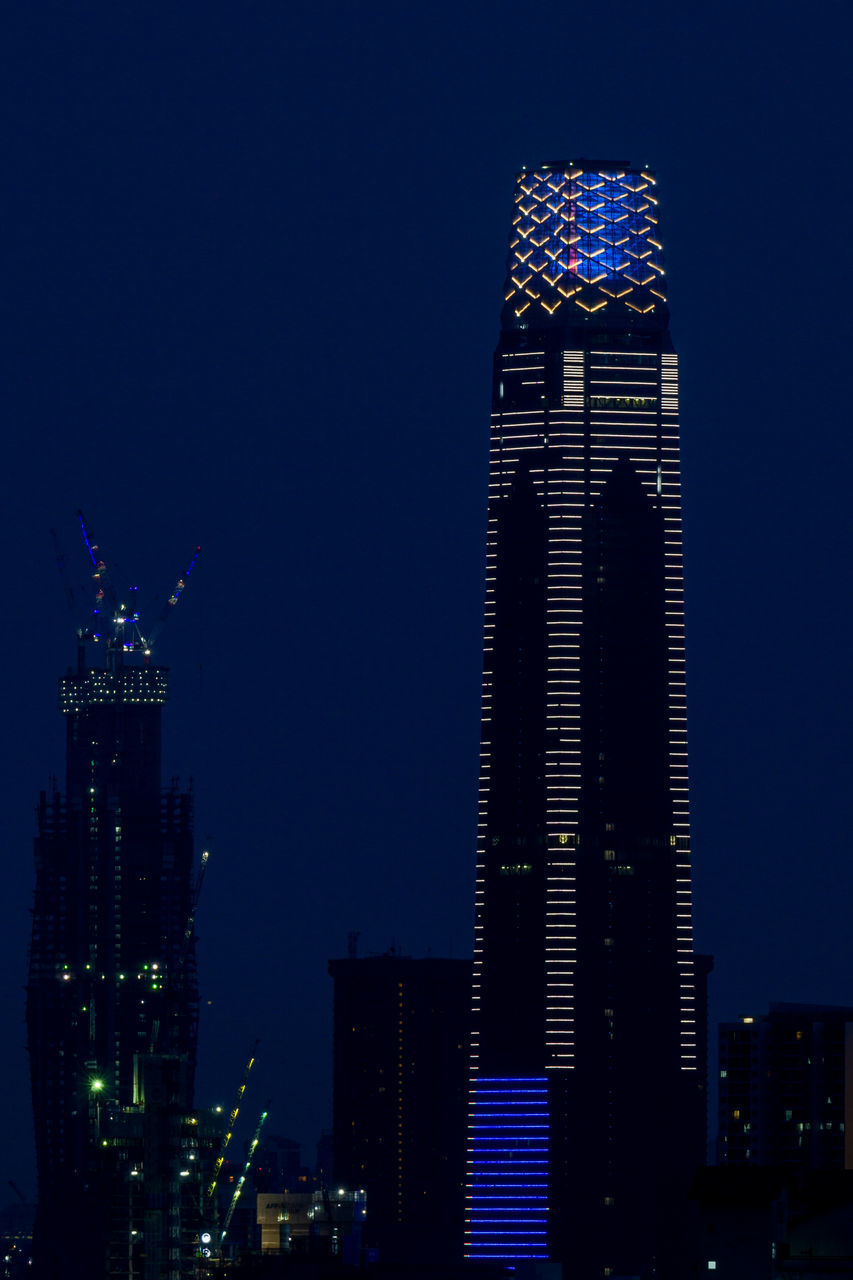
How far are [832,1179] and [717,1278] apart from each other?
6912mm

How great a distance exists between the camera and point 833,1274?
137000 millimetres

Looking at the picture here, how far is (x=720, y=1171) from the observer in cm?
14950

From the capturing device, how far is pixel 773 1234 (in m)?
144

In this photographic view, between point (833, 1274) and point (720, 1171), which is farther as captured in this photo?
point (720, 1171)

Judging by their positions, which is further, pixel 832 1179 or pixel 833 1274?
pixel 832 1179

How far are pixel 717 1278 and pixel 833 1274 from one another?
9.81 metres

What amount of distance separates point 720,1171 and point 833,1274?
13.0 meters

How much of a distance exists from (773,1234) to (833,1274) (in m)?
6.70

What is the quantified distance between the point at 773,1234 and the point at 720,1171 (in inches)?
252

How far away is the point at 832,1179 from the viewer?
149625mm

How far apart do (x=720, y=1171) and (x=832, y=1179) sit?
448 cm
